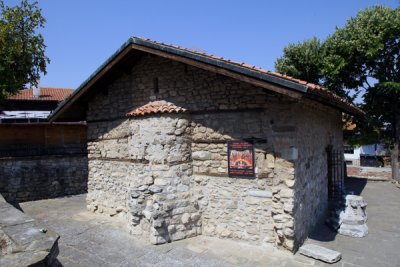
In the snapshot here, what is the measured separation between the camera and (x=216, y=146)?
6.67 metres

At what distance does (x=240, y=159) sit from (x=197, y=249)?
2025 mm

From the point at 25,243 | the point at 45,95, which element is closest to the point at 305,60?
the point at 25,243

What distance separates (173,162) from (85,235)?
9.08ft

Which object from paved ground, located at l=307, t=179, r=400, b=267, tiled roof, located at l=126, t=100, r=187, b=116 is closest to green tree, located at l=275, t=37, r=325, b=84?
paved ground, located at l=307, t=179, r=400, b=267

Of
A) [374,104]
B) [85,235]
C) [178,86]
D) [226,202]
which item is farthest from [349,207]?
[374,104]

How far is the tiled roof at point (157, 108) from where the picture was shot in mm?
6828

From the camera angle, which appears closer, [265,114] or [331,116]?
[265,114]

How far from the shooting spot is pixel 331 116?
10.2 m

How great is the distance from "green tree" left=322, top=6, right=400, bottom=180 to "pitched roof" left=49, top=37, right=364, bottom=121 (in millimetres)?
8025

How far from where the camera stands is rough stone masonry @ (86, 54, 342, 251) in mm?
5934

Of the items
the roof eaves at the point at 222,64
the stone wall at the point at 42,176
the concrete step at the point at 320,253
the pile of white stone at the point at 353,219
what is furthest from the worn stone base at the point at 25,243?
the stone wall at the point at 42,176

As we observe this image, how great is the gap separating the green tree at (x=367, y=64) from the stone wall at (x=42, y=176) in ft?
39.5

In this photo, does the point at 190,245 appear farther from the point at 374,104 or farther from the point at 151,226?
the point at 374,104

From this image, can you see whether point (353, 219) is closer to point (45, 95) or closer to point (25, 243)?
point (25, 243)
